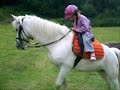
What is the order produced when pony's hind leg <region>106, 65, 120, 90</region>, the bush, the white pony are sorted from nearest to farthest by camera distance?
the white pony → pony's hind leg <region>106, 65, 120, 90</region> → the bush

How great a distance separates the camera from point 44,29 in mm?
5402

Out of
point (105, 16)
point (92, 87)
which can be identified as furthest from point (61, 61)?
point (105, 16)

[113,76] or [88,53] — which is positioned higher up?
[88,53]

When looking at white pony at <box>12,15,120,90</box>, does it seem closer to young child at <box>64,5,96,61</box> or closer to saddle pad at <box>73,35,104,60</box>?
saddle pad at <box>73,35,104,60</box>

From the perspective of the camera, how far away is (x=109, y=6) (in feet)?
71.1

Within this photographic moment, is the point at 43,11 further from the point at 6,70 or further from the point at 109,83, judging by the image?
the point at 109,83

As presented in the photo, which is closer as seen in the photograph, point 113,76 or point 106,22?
point 113,76

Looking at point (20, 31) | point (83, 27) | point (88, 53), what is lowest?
point (88, 53)

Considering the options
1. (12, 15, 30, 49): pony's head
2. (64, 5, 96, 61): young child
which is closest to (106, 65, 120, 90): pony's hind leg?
(64, 5, 96, 61): young child

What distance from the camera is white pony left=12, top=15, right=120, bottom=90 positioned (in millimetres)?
5375

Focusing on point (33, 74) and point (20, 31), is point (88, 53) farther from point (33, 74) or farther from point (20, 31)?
point (33, 74)

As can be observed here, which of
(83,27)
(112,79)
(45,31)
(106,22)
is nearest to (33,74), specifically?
(112,79)

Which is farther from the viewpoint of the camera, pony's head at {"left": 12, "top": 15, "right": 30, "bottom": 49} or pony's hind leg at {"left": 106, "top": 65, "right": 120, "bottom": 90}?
pony's hind leg at {"left": 106, "top": 65, "right": 120, "bottom": 90}

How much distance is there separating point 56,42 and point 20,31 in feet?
2.04
